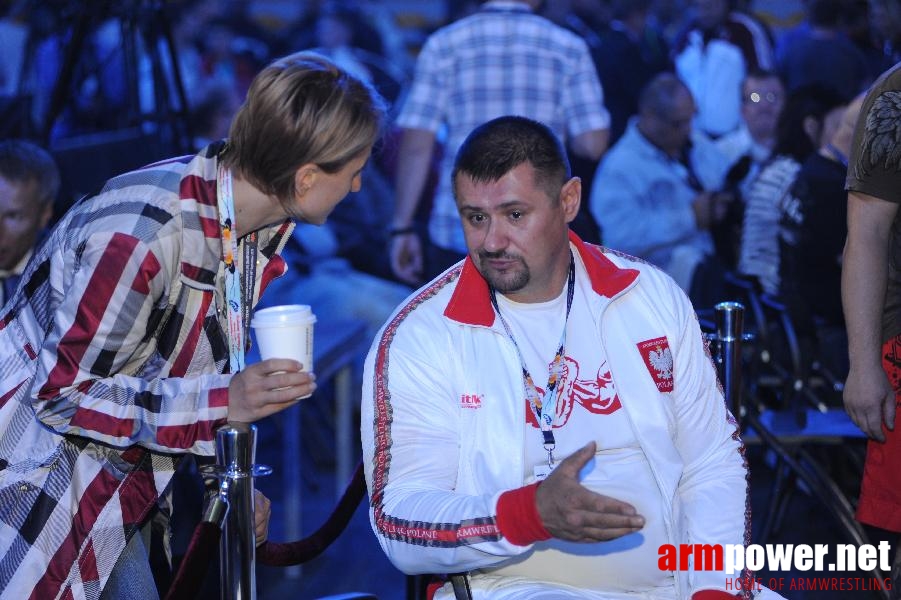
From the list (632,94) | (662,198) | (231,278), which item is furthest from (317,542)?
(632,94)

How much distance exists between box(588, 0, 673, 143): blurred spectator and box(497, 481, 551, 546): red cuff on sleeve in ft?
16.1

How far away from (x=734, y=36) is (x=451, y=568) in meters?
5.79

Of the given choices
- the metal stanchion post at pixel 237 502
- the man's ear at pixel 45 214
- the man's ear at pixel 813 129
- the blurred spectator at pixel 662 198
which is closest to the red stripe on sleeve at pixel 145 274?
the metal stanchion post at pixel 237 502

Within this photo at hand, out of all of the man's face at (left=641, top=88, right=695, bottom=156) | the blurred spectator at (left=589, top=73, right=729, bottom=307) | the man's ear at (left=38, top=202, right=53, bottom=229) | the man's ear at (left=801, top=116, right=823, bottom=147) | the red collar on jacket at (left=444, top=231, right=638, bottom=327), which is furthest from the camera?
the man's face at (left=641, top=88, right=695, bottom=156)

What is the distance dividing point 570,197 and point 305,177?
0.71 meters

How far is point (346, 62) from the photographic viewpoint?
22.4ft

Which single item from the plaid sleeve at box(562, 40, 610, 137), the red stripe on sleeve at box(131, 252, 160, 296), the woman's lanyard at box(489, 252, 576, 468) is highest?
the red stripe on sleeve at box(131, 252, 160, 296)

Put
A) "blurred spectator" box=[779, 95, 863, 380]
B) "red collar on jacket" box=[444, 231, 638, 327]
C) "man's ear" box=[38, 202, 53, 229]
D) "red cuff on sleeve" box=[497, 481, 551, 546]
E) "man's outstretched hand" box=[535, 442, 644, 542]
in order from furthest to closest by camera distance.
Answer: "blurred spectator" box=[779, 95, 863, 380] → "man's ear" box=[38, 202, 53, 229] → "red collar on jacket" box=[444, 231, 638, 327] → "red cuff on sleeve" box=[497, 481, 551, 546] → "man's outstretched hand" box=[535, 442, 644, 542]

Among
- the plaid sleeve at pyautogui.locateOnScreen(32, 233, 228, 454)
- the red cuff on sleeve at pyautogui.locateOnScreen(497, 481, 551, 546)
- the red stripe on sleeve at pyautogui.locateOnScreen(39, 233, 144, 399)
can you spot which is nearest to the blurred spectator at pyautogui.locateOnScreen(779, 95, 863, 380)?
the red cuff on sleeve at pyautogui.locateOnScreen(497, 481, 551, 546)

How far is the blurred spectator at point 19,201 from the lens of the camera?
3674mm

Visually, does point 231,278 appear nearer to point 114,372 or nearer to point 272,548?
point 114,372

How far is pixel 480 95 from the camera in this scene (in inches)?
194

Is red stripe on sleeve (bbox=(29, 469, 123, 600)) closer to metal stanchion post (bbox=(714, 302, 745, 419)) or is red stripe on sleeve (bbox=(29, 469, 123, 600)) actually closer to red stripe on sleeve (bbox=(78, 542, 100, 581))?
red stripe on sleeve (bbox=(78, 542, 100, 581))

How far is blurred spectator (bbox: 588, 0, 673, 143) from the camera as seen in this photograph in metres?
6.75
